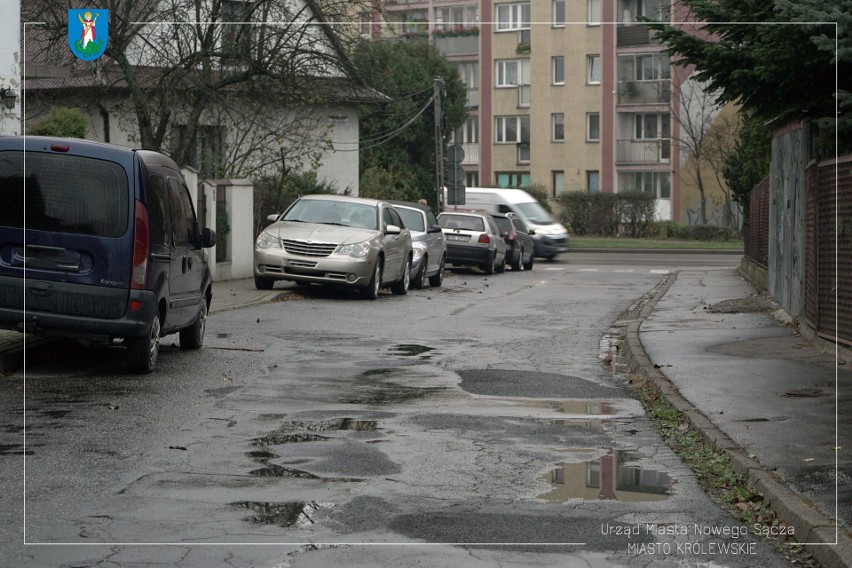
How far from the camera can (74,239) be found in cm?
1177

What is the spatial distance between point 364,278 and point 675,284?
994cm

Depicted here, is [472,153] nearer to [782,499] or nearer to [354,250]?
[354,250]

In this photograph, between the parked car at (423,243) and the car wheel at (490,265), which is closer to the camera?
the parked car at (423,243)

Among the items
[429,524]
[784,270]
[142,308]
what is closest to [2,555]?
[429,524]

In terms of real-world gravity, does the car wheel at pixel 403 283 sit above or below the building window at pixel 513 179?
below

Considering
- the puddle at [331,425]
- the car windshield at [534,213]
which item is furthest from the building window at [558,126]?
the puddle at [331,425]

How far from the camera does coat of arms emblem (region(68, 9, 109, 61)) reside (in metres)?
27.7

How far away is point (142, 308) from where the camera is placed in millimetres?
12008

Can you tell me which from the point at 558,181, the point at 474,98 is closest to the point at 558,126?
the point at 558,181

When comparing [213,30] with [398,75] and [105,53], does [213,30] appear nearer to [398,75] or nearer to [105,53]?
[105,53]

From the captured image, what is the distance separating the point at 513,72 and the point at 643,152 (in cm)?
930

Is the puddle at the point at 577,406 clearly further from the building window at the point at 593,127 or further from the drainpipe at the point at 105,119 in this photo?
the building window at the point at 593,127

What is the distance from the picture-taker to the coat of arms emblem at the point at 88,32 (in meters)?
27.7

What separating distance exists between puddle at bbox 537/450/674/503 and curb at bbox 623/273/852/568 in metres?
0.48
